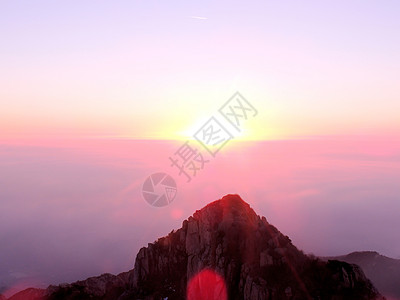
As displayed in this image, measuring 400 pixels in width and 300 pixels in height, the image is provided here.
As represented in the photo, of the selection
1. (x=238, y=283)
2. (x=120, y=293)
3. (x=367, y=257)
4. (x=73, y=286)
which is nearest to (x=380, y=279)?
(x=367, y=257)

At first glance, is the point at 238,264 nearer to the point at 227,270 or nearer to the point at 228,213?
the point at 227,270

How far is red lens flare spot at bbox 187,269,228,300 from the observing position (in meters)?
51.0

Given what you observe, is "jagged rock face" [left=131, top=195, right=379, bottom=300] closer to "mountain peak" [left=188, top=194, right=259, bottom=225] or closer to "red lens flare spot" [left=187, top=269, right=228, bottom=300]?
"mountain peak" [left=188, top=194, right=259, bottom=225]

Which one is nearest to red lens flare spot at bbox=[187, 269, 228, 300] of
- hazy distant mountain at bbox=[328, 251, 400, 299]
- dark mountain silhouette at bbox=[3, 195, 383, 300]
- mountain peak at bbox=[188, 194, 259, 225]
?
dark mountain silhouette at bbox=[3, 195, 383, 300]

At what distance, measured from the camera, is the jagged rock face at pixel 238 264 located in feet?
159

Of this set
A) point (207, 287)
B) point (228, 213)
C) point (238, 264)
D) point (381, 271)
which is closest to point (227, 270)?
point (238, 264)

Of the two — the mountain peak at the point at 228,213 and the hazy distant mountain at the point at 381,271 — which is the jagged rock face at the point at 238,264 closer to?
the mountain peak at the point at 228,213

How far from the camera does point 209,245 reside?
182 ft

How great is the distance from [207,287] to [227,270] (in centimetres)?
362

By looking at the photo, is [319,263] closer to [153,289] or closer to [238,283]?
[238,283]

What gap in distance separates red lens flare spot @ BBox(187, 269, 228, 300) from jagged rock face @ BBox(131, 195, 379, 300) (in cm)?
30

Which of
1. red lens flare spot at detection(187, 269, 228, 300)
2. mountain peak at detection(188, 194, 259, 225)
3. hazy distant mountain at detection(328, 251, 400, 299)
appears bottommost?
hazy distant mountain at detection(328, 251, 400, 299)

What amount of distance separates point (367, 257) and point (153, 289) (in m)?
73.2

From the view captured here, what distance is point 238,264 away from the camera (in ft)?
171
